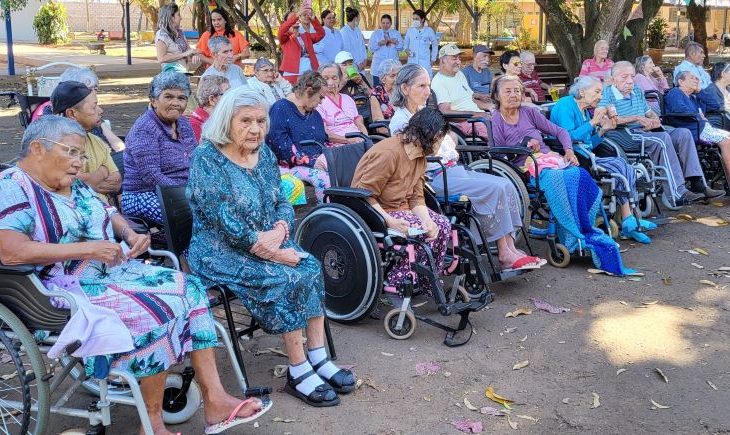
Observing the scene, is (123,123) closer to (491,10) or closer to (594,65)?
(594,65)

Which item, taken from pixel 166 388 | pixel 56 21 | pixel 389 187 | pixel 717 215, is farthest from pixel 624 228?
pixel 56 21

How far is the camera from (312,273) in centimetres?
388

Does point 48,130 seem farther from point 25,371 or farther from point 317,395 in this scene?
point 317,395

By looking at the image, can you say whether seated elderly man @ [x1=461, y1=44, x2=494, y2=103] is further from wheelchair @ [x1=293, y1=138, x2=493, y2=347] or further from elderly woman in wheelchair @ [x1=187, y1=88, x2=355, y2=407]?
elderly woman in wheelchair @ [x1=187, y1=88, x2=355, y2=407]

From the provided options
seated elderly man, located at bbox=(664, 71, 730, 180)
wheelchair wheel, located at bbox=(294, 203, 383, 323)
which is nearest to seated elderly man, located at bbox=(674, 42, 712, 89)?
seated elderly man, located at bbox=(664, 71, 730, 180)

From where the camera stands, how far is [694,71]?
8719mm

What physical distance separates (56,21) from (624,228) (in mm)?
32383

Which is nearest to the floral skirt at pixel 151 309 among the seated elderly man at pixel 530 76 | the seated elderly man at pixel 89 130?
the seated elderly man at pixel 89 130

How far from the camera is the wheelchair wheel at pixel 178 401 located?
3625mm

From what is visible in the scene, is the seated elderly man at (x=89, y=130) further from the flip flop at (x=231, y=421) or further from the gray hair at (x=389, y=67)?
the gray hair at (x=389, y=67)

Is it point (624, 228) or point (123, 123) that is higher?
point (123, 123)

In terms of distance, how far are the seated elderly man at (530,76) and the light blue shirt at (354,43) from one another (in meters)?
3.85

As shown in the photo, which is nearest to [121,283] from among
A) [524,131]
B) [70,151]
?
[70,151]

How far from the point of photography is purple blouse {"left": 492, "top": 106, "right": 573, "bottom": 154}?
636 cm
